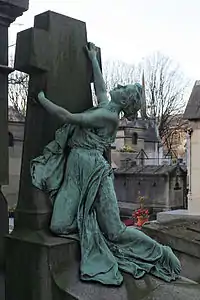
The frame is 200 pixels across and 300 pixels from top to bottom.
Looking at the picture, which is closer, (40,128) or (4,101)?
(40,128)

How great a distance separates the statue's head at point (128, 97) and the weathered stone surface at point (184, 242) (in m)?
2.88

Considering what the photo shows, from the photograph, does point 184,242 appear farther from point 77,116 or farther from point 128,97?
point 77,116

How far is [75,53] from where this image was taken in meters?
4.58

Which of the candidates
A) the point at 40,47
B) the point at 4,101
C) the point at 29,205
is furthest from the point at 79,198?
the point at 4,101

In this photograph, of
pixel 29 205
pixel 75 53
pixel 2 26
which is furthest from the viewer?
pixel 2 26

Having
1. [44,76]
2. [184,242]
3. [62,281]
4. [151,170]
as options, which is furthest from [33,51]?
[151,170]

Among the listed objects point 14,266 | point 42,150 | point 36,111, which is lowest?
point 14,266

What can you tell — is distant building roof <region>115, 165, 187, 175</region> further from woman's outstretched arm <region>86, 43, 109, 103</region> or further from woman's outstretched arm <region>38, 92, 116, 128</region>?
woman's outstretched arm <region>38, 92, 116, 128</region>

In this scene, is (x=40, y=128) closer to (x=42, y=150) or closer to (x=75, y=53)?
(x=42, y=150)

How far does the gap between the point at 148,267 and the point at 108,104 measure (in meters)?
1.52

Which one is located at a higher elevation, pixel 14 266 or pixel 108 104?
pixel 108 104

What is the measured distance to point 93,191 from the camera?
4113mm

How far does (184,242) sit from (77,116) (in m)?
3.22

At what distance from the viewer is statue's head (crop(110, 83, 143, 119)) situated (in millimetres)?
4254
